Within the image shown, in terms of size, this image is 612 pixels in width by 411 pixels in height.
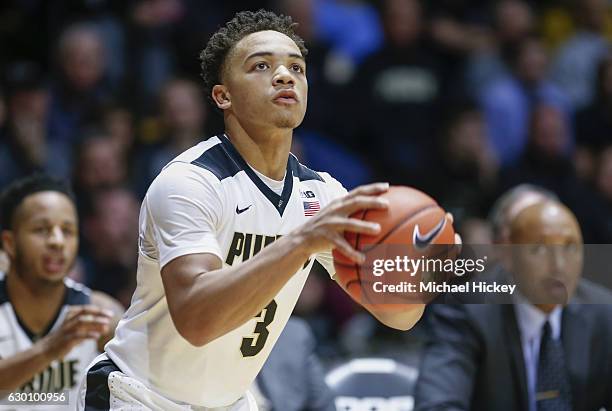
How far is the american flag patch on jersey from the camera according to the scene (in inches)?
159

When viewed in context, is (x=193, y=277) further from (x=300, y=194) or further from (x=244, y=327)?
(x=300, y=194)

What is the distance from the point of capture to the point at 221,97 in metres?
4.06

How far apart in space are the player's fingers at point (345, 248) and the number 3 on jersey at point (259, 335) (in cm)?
70

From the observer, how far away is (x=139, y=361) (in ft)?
12.8

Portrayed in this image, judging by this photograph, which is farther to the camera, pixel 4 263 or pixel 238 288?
pixel 4 263

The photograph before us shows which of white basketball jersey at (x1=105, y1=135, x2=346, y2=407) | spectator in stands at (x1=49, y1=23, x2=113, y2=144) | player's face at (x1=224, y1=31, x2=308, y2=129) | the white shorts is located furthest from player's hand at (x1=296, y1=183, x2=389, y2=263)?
spectator in stands at (x1=49, y1=23, x2=113, y2=144)

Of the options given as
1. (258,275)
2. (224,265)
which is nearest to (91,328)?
(224,265)

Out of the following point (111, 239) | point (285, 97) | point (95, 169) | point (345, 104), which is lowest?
point (285, 97)

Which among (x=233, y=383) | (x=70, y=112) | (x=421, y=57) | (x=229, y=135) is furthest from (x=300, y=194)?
(x=421, y=57)

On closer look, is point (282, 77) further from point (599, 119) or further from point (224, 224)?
point (599, 119)

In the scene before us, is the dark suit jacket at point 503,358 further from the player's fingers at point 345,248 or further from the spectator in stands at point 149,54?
the spectator in stands at point 149,54

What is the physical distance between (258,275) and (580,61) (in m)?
7.73

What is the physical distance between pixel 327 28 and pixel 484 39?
1.56 meters

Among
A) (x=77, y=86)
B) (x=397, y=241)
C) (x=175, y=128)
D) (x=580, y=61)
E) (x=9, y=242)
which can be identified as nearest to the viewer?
(x=397, y=241)
